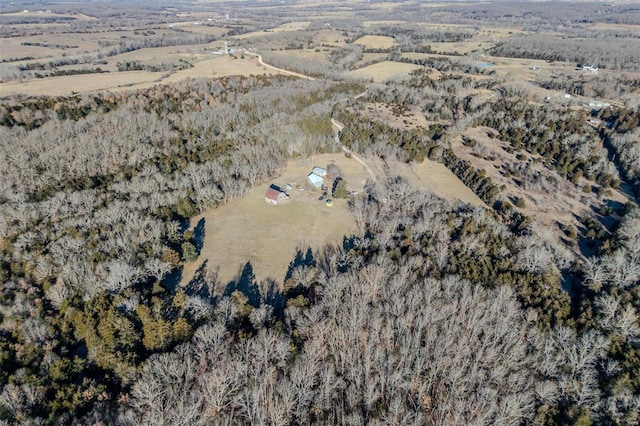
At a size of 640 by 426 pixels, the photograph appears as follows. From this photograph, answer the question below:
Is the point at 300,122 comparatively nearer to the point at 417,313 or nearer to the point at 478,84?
the point at 417,313

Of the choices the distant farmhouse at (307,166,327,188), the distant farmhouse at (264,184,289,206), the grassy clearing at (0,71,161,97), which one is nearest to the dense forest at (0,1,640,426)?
the distant farmhouse at (264,184,289,206)

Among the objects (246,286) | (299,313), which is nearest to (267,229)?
(246,286)

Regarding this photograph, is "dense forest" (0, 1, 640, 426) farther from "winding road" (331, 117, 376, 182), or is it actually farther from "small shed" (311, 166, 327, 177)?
"small shed" (311, 166, 327, 177)

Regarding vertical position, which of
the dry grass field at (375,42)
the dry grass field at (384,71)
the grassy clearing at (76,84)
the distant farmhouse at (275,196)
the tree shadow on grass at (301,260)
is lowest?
the tree shadow on grass at (301,260)

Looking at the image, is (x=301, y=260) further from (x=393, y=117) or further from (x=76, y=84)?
(x=76, y=84)

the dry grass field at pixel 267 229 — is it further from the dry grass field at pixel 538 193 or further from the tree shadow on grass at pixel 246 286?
the dry grass field at pixel 538 193

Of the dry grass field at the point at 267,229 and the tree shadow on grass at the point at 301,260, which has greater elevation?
the dry grass field at the point at 267,229

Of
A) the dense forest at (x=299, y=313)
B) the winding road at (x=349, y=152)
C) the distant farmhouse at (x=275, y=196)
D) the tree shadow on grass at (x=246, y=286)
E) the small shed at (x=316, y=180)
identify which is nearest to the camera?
the dense forest at (x=299, y=313)

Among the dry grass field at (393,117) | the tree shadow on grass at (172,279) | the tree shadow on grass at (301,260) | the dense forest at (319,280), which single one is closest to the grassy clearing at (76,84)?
the dense forest at (319,280)
